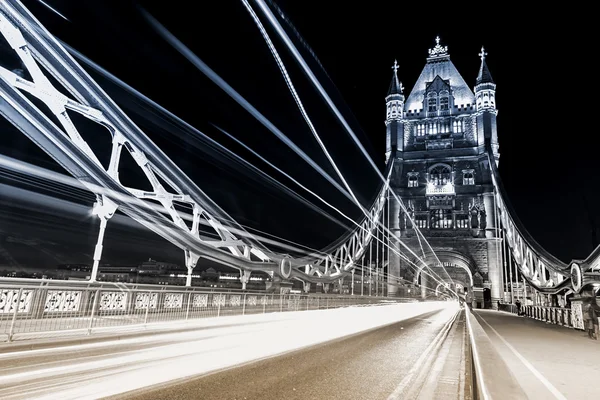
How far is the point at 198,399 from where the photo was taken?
4.41m

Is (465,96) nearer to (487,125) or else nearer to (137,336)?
(487,125)

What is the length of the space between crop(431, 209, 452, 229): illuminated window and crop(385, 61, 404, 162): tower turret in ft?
43.2

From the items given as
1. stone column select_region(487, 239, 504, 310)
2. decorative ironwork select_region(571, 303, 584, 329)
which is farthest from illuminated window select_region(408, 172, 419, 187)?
decorative ironwork select_region(571, 303, 584, 329)

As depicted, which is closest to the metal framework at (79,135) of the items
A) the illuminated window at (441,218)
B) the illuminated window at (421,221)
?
the illuminated window at (421,221)

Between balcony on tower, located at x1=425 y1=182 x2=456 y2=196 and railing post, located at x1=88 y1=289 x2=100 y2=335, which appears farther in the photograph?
balcony on tower, located at x1=425 y1=182 x2=456 y2=196

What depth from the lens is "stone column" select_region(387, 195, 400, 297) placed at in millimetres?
58906

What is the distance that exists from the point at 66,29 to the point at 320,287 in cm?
2981

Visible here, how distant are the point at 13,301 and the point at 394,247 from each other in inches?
2291

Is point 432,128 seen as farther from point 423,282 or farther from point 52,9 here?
point 52,9

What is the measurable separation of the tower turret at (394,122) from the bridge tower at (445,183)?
0.05 meters

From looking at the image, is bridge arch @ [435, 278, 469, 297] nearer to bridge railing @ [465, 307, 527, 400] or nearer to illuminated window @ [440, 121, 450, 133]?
illuminated window @ [440, 121, 450, 133]

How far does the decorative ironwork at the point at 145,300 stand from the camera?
32.9 ft

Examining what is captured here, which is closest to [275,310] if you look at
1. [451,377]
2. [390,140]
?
[451,377]

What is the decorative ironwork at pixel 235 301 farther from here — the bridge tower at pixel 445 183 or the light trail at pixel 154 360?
the bridge tower at pixel 445 183
